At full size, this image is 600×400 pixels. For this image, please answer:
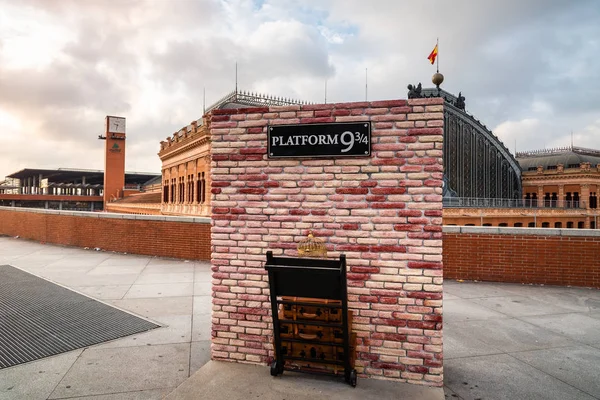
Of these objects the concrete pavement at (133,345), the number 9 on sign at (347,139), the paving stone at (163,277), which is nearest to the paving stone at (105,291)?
the concrete pavement at (133,345)

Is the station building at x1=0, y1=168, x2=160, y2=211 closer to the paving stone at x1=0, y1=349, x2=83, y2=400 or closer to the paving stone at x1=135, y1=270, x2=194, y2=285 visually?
the paving stone at x1=135, y1=270, x2=194, y2=285

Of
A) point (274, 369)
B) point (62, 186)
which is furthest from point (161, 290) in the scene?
point (62, 186)

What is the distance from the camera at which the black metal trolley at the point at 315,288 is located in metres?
3.42

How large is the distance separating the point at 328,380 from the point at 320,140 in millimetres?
2577

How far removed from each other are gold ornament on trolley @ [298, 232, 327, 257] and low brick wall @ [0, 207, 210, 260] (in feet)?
27.4

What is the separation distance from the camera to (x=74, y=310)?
684 cm

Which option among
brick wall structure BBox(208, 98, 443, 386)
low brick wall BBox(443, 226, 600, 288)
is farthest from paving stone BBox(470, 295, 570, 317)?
brick wall structure BBox(208, 98, 443, 386)

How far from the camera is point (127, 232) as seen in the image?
44.0 feet

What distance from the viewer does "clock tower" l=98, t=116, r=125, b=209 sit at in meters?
71.7

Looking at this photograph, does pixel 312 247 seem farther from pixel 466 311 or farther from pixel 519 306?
pixel 519 306

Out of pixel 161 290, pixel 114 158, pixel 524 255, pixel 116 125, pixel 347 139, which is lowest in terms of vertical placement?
pixel 161 290

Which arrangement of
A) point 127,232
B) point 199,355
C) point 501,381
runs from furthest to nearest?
1. point 127,232
2. point 199,355
3. point 501,381

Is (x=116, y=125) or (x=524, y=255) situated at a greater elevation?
(x=116, y=125)

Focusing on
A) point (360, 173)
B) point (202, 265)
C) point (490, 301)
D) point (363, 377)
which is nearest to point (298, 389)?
point (363, 377)
